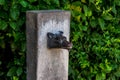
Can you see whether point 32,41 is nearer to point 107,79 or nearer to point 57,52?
point 57,52

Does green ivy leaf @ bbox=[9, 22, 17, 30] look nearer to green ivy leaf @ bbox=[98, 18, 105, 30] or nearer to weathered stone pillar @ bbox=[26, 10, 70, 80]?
weathered stone pillar @ bbox=[26, 10, 70, 80]

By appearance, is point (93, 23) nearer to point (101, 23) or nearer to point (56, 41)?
point (101, 23)

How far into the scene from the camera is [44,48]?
2248 mm

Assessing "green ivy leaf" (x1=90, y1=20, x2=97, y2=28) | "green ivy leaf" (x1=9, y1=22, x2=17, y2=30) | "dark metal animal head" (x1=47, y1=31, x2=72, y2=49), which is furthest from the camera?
"green ivy leaf" (x1=90, y1=20, x2=97, y2=28)

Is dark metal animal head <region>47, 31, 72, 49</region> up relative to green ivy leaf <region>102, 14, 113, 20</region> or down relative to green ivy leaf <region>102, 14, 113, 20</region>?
down

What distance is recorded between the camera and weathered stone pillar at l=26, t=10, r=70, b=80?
7.29 ft

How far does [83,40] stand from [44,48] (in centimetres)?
127

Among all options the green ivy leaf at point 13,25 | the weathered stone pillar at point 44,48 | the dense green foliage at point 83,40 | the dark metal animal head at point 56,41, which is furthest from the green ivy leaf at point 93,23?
the dark metal animal head at point 56,41

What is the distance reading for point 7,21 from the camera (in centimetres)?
307

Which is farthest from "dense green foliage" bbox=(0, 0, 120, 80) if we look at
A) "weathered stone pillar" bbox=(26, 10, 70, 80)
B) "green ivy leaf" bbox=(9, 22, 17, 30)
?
"weathered stone pillar" bbox=(26, 10, 70, 80)

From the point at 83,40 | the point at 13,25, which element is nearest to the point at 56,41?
the point at 13,25

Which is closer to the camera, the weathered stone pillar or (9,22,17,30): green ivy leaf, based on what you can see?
the weathered stone pillar

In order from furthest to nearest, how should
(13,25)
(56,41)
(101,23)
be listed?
1. (101,23)
2. (13,25)
3. (56,41)

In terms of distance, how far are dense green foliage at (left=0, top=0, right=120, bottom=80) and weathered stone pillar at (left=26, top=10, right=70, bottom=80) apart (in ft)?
2.53
